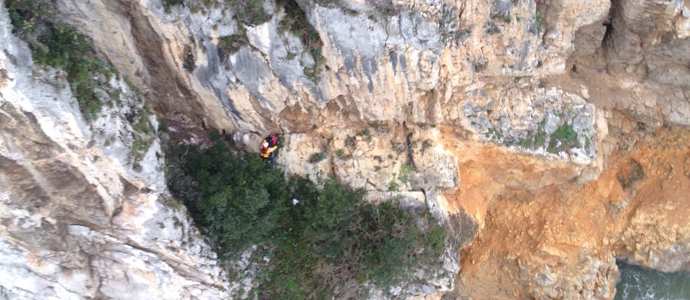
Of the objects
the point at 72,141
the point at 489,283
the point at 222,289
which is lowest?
the point at 489,283

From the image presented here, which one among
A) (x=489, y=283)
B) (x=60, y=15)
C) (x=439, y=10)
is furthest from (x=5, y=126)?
(x=489, y=283)

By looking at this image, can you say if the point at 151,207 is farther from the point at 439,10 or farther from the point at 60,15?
the point at 439,10

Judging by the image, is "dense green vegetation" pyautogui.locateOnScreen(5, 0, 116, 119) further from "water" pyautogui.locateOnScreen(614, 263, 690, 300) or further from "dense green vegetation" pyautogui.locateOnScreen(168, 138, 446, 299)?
"water" pyautogui.locateOnScreen(614, 263, 690, 300)

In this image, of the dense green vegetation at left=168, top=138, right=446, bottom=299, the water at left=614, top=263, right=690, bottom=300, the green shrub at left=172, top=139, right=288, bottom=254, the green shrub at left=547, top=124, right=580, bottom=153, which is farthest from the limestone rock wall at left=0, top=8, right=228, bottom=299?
the water at left=614, top=263, right=690, bottom=300

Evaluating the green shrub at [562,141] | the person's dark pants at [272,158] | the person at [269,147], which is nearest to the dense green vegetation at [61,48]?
the person at [269,147]

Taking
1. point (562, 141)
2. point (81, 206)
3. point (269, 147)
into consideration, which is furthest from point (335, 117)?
point (562, 141)

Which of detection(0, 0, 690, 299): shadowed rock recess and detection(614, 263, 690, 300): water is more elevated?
detection(0, 0, 690, 299): shadowed rock recess

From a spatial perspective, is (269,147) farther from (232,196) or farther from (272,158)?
(232,196)
